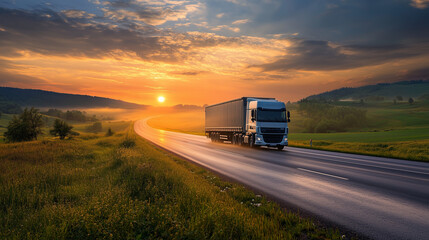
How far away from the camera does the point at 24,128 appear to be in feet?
169

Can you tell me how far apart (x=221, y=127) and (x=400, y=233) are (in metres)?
26.2

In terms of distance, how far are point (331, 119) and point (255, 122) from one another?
72820 mm

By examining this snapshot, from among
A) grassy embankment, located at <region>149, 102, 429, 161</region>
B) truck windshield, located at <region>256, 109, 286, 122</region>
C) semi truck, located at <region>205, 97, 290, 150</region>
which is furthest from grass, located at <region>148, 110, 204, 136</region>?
truck windshield, located at <region>256, 109, 286, 122</region>

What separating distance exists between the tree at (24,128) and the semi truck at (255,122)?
4348cm

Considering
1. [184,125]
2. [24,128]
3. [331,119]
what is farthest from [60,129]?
[331,119]

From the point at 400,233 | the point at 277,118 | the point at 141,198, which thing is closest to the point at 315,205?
the point at 400,233

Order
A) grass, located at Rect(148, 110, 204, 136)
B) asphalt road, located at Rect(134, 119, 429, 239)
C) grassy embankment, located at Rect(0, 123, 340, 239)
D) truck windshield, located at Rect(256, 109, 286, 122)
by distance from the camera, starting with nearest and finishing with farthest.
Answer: grassy embankment, located at Rect(0, 123, 340, 239)
asphalt road, located at Rect(134, 119, 429, 239)
truck windshield, located at Rect(256, 109, 286, 122)
grass, located at Rect(148, 110, 204, 136)

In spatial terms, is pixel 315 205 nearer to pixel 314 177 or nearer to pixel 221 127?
pixel 314 177

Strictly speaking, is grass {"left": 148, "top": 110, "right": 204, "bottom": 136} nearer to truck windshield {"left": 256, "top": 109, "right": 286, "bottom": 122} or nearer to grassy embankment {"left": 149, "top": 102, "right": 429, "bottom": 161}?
grassy embankment {"left": 149, "top": 102, "right": 429, "bottom": 161}

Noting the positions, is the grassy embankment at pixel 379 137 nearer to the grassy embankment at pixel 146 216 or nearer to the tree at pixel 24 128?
the grassy embankment at pixel 146 216

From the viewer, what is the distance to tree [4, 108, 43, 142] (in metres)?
50.8

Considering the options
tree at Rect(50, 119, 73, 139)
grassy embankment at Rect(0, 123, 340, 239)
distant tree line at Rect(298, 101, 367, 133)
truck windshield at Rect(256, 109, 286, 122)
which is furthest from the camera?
distant tree line at Rect(298, 101, 367, 133)

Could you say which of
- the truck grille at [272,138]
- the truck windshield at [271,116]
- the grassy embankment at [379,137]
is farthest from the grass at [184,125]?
the truck grille at [272,138]

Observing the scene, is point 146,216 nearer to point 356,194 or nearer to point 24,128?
point 356,194
